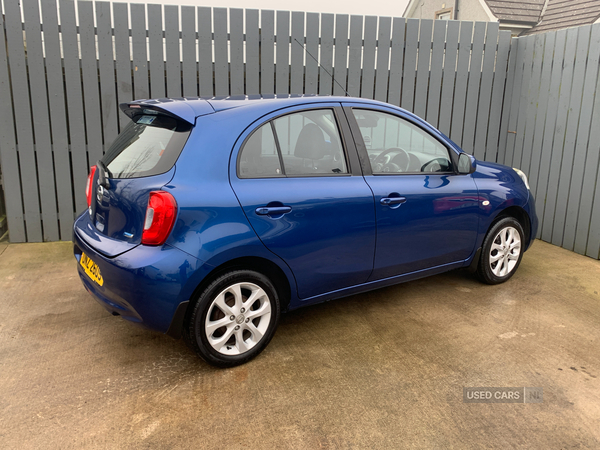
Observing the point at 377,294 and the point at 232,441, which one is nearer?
the point at 232,441

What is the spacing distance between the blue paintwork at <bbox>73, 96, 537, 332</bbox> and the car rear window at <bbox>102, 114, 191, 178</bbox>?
0.21ft

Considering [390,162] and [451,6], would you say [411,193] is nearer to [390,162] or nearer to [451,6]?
[390,162]

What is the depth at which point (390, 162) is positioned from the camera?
138 inches

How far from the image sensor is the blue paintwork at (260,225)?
258cm

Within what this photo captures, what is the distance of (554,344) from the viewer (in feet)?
10.8

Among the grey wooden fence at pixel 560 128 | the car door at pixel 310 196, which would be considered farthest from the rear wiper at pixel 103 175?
the grey wooden fence at pixel 560 128

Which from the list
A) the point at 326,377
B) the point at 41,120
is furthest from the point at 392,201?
the point at 41,120

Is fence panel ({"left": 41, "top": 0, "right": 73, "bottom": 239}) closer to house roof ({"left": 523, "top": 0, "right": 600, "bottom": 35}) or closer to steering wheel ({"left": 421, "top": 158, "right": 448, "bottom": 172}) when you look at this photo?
steering wheel ({"left": 421, "top": 158, "right": 448, "bottom": 172})

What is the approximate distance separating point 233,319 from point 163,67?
361 centimetres

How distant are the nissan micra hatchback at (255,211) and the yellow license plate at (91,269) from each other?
0.02m

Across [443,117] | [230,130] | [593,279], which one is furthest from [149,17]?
[593,279]

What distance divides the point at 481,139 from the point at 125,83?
15.1 feet

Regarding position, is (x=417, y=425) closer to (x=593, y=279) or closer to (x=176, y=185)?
(x=176, y=185)

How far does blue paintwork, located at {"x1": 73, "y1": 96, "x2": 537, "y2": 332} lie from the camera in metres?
2.58
